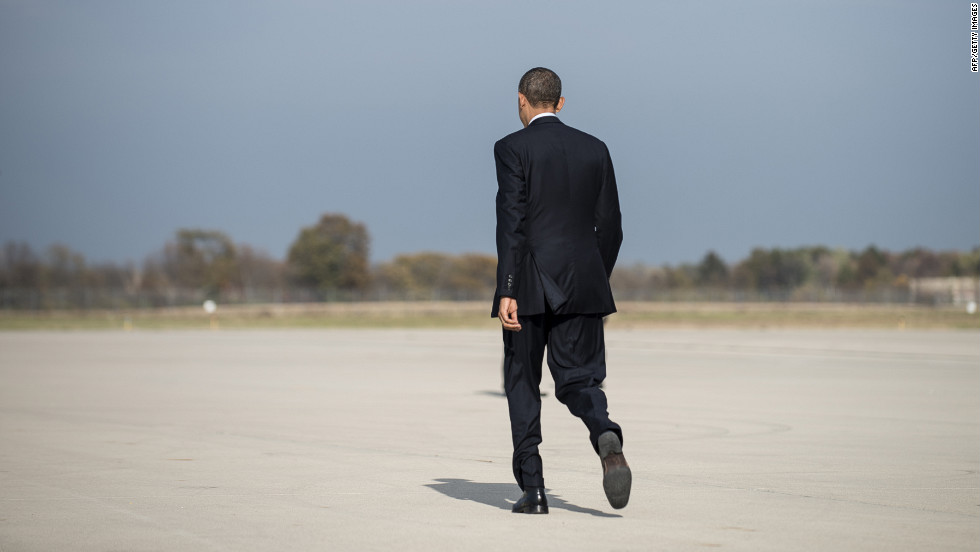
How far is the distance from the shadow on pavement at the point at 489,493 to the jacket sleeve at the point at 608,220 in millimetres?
1302

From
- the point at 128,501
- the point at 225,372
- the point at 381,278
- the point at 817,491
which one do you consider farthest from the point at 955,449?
the point at 381,278

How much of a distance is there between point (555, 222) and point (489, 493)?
1845 mm

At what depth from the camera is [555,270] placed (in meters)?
6.11

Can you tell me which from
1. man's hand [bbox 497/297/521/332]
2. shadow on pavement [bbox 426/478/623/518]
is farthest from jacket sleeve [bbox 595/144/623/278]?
shadow on pavement [bbox 426/478/623/518]

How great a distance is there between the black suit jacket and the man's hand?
0.10 feet

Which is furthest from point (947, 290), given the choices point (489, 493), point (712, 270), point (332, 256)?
point (489, 493)

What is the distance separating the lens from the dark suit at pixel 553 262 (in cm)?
609

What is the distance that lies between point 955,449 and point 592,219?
4769 millimetres

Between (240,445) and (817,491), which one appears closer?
(817,491)

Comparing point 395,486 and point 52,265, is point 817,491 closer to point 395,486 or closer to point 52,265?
point 395,486

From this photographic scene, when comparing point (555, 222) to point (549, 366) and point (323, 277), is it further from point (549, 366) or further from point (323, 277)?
point (323, 277)

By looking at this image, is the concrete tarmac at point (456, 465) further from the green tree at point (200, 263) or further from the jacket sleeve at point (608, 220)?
the green tree at point (200, 263)

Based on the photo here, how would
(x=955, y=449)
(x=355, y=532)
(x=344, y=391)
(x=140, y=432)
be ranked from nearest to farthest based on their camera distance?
(x=355, y=532), (x=955, y=449), (x=140, y=432), (x=344, y=391)

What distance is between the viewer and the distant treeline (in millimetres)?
102562
